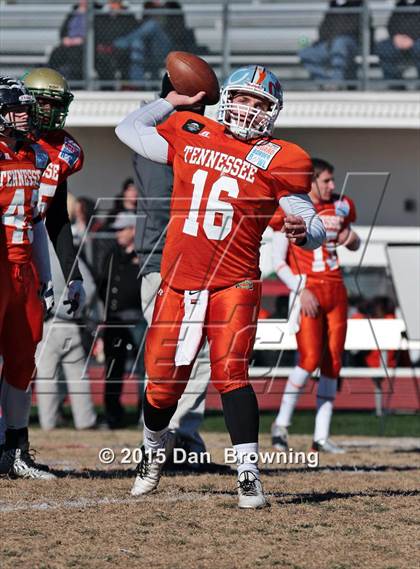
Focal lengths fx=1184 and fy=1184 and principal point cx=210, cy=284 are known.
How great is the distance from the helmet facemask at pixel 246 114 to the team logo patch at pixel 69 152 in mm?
1038

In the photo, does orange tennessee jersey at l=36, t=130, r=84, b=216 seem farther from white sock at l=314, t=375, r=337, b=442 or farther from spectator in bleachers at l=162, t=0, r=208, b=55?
spectator in bleachers at l=162, t=0, r=208, b=55

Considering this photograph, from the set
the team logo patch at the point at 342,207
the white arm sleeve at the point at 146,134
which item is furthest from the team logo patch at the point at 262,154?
the team logo patch at the point at 342,207

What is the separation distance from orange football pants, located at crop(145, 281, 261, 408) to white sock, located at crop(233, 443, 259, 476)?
24 cm

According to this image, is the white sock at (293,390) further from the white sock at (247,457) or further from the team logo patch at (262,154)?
the team logo patch at (262,154)

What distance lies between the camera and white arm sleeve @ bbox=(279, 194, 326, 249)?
4.79 m

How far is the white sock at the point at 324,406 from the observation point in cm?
780

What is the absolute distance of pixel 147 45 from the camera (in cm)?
1332

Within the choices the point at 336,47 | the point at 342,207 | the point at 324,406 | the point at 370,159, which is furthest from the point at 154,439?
the point at 370,159

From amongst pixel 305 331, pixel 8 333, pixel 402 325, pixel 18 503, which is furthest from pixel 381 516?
pixel 402 325

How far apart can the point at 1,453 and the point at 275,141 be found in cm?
205

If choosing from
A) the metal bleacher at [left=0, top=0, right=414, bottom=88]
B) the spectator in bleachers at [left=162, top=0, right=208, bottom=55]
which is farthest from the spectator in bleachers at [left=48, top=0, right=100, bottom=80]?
the spectator in bleachers at [left=162, top=0, right=208, bottom=55]

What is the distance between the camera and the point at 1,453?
573 centimetres

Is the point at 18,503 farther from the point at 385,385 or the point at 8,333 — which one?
the point at 385,385

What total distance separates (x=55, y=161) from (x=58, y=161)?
0.8 inches
